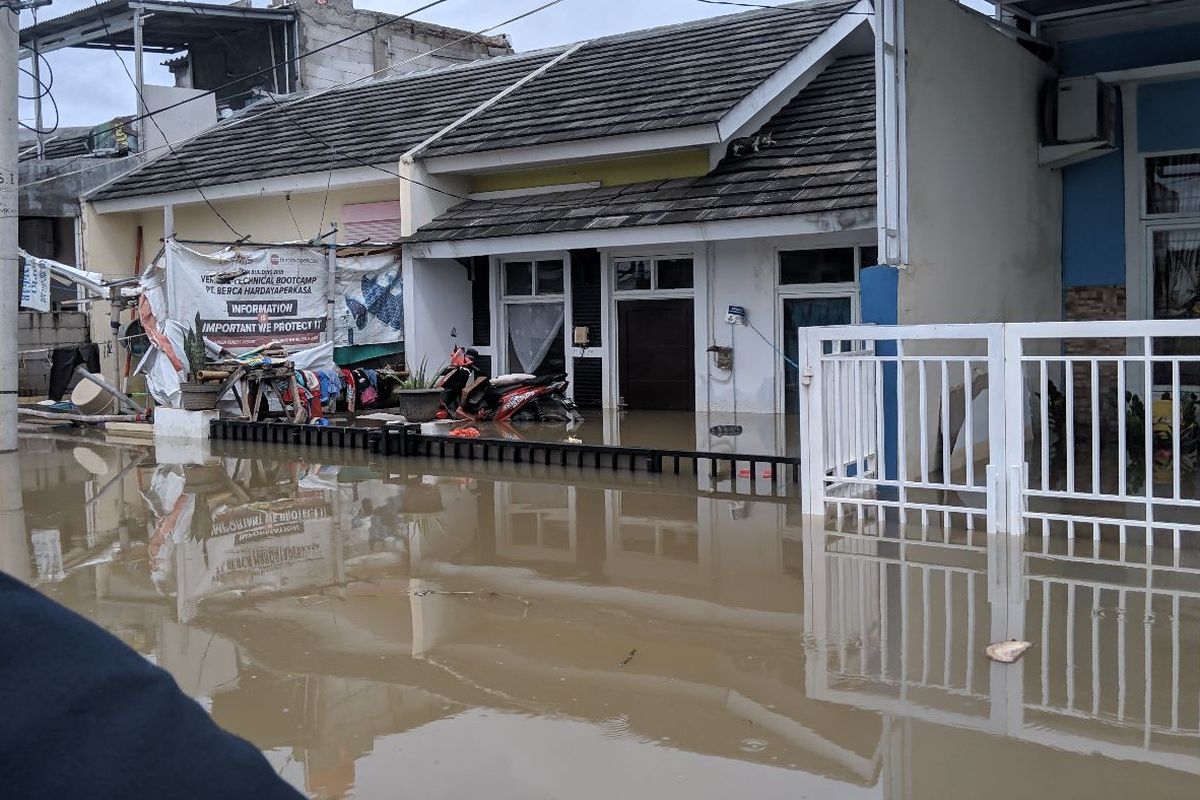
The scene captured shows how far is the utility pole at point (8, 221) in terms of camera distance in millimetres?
13828

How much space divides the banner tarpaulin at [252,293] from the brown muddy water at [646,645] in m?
6.89

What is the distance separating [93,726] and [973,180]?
10.8 m

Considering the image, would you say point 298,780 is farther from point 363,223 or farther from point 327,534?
point 363,223

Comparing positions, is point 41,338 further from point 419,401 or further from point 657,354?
point 657,354

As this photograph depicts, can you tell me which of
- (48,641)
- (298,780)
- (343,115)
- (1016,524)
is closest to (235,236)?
(343,115)

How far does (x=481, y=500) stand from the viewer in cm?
1044

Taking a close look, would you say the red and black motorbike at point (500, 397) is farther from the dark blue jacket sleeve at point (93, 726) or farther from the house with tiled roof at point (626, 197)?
the dark blue jacket sleeve at point (93, 726)

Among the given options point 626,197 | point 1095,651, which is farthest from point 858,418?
point 626,197

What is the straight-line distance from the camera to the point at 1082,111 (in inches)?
493

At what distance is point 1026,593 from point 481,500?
509 centimetres

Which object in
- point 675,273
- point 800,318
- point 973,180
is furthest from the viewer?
point 675,273

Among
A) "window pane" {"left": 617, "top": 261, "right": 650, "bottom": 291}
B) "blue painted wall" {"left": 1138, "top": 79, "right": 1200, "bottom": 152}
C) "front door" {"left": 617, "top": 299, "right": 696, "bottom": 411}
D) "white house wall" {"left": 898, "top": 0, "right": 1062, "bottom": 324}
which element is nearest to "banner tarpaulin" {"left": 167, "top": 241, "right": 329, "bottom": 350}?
"window pane" {"left": 617, "top": 261, "right": 650, "bottom": 291}

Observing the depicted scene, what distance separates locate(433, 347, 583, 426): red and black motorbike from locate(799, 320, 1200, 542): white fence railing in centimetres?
547

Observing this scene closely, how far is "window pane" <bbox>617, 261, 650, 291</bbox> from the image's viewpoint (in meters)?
17.3
